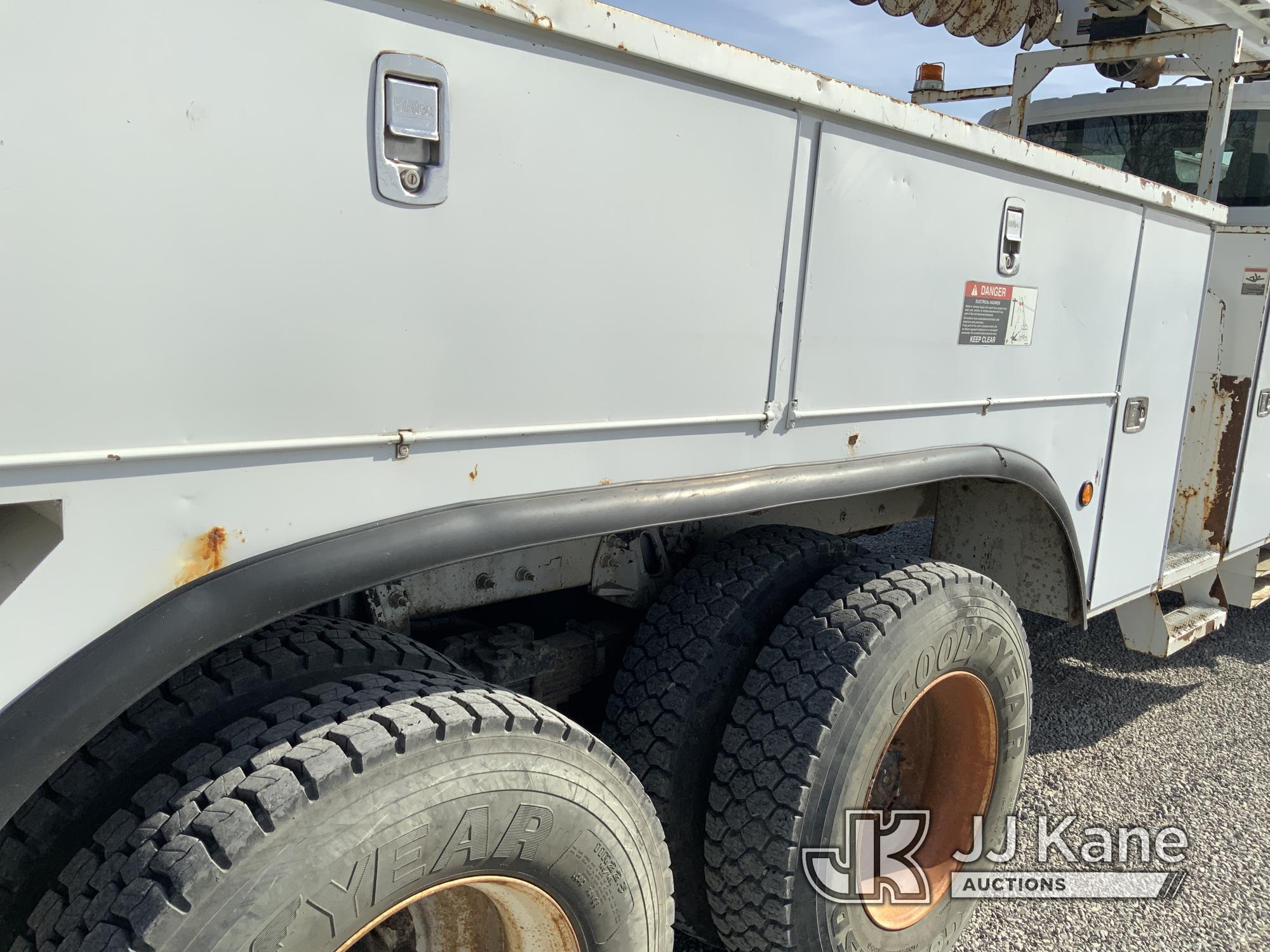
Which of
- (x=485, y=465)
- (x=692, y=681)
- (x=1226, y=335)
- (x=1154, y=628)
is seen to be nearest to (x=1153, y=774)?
(x=1154, y=628)

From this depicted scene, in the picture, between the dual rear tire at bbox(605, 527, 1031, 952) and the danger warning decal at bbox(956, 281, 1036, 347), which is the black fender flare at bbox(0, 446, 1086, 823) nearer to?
the dual rear tire at bbox(605, 527, 1031, 952)

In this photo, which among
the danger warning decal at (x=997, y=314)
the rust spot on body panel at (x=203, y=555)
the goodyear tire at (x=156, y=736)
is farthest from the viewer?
the danger warning decal at (x=997, y=314)

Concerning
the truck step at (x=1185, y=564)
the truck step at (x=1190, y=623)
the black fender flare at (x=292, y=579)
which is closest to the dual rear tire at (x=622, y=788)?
the black fender flare at (x=292, y=579)

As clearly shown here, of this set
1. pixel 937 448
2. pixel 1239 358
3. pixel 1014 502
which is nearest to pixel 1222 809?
pixel 1014 502

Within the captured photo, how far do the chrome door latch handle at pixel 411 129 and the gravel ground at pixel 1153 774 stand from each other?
62.1 inches

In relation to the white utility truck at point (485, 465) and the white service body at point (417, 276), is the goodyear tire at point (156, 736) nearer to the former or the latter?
the white utility truck at point (485, 465)

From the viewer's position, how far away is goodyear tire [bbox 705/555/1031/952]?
77.0 inches

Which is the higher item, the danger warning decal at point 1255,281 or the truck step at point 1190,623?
the danger warning decal at point 1255,281

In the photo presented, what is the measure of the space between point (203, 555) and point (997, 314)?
1.77 meters

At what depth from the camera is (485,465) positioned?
4.81 feet

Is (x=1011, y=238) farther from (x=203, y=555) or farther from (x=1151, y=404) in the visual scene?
(x=203, y=555)

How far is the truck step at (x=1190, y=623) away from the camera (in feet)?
11.9

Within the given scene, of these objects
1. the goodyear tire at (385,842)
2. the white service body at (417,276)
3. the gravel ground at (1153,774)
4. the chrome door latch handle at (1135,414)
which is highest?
the white service body at (417,276)

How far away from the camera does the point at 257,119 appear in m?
1.17
